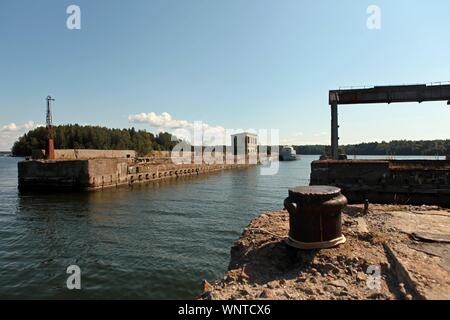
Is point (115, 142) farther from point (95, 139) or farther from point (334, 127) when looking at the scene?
point (334, 127)

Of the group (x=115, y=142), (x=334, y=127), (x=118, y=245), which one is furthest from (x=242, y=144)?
(x=118, y=245)

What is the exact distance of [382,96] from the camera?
24.2m

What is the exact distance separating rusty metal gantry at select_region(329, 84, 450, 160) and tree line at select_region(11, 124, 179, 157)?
76.0 m

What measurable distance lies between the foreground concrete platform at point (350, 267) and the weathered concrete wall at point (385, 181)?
9359mm

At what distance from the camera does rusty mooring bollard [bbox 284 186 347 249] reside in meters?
5.82

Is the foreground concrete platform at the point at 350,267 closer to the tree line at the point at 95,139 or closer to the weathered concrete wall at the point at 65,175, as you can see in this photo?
the weathered concrete wall at the point at 65,175

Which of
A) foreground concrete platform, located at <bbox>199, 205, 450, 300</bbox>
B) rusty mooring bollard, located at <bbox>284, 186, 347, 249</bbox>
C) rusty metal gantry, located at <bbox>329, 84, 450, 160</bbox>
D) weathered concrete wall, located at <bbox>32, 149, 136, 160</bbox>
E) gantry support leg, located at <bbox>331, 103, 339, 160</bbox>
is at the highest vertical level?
rusty metal gantry, located at <bbox>329, 84, 450, 160</bbox>

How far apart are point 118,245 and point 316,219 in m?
10.5

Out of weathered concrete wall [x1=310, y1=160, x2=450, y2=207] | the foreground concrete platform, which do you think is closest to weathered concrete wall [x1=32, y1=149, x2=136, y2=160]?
weathered concrete wall [x1=310, y1=160, x2=450, y2=207]

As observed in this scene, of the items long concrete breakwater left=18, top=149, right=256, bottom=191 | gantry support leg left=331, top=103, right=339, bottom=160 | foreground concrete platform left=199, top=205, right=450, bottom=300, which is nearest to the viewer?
foreground concrete platform left=199, top=205, right=450, bottom=300

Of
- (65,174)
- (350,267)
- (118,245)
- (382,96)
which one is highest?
(382,96)

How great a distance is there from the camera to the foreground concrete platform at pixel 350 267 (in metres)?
4.53

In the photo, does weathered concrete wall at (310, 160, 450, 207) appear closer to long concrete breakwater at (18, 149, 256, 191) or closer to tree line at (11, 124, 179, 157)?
long concrete breakwater at (18, 149, 256, 191)

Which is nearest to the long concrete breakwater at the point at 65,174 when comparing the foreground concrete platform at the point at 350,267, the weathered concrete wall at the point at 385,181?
the weathered concrete wall at the point at 385,181
